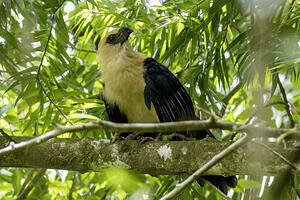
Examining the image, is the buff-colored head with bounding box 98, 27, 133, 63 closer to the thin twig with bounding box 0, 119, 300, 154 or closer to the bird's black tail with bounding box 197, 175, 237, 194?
the bird's black tail with bounding box 197, 175, 237, 194

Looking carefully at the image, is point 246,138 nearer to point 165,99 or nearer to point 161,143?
point 161,143

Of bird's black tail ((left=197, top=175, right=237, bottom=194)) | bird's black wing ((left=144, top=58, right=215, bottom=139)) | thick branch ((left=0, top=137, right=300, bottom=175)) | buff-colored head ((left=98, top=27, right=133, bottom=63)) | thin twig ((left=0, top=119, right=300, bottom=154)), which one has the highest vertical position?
buff-colored head ((left=98, top=27, right=133, bottom=63))

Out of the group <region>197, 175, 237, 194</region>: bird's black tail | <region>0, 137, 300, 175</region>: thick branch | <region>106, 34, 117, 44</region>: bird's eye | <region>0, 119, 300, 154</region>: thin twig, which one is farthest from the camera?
<region>106, 34, 117, 44</region>: bird's eye

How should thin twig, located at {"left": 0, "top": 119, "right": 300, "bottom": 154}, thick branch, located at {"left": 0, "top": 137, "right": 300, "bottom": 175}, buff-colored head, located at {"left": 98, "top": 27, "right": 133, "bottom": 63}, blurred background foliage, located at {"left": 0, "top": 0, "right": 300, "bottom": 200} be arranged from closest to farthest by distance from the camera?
1. thin twig, located at {"left": 0, "top": 119, "right": 300, "bottom": 154}
2. thick branch, located at {"left": 0, "top": 137, "right": 300, "bottom": 175}
3. blurred background foliage, located at {"left": 0, "top": 0, "right": 300, "bottom": 200}
4. buff-colored head, located at {"left": 98, "top": 27, "right": 133, "bottom": 63}

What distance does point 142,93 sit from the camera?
12.2ft

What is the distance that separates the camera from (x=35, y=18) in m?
3.11

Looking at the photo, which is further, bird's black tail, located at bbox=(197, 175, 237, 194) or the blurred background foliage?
bird's black tail, located at bbox=(197, 175, 237, 194)

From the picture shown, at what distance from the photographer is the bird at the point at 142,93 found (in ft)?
12.1

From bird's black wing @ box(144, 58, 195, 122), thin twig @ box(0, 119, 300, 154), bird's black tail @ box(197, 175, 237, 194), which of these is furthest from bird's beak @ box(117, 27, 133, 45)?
thin twig @ box(0, 119, 300, 154)

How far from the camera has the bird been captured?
3674mm

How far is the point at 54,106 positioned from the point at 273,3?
2.26m

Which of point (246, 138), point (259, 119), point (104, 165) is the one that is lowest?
point (104, 165)

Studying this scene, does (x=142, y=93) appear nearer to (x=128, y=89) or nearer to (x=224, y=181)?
(x=128, y=89)

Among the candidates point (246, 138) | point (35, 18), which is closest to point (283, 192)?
point (246, 138)
